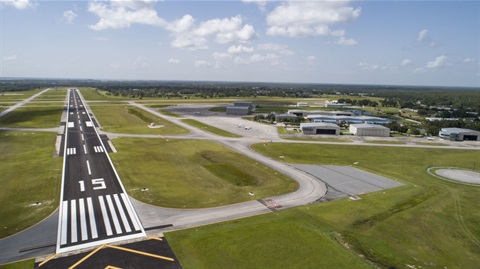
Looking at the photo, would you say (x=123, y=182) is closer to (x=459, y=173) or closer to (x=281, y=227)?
(x=281, y=227)

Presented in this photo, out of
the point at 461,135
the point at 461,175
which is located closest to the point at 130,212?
the point at 461,175

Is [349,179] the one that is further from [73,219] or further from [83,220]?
[73,219]

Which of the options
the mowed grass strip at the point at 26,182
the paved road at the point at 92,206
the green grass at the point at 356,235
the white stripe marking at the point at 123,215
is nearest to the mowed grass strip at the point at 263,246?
the green grass at the point at 356,235

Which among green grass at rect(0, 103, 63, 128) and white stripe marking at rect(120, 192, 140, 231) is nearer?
white stripe marking at rect(120, 192, 140, 231)

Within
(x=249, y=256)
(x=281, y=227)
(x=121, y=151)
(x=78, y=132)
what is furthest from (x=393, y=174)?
(x=78, y=132)

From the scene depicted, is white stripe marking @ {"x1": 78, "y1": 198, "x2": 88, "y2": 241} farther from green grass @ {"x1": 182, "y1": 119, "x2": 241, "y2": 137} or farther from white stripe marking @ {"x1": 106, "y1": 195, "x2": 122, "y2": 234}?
green grass @ {"x1": 182, "y1": 119, "x2": 241, "y2": 137}

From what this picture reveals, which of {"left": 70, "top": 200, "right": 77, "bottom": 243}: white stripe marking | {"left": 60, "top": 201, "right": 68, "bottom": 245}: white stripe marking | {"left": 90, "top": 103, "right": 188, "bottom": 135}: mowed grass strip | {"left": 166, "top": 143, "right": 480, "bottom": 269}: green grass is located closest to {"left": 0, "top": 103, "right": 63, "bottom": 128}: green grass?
{"left": 90, "top": 103, "right": 188, "bottom": 135}: mowed grass strip
